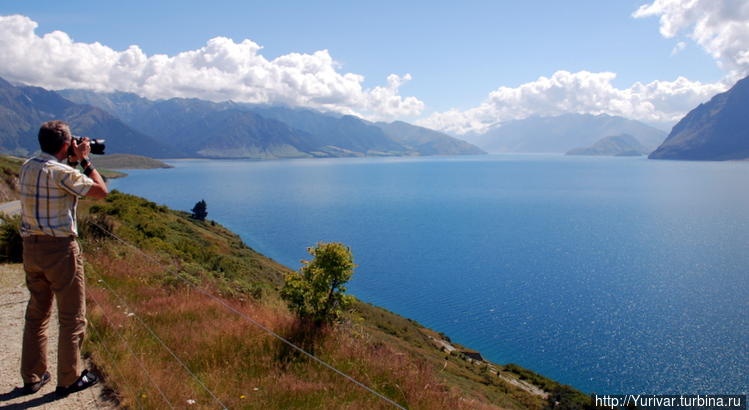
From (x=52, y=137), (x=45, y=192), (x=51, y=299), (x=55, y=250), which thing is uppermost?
(x=52, y=137)

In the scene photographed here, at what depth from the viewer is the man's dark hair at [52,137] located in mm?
5090

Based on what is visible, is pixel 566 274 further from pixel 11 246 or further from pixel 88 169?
pixel 88 169

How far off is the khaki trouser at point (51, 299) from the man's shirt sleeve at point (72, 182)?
0.64m

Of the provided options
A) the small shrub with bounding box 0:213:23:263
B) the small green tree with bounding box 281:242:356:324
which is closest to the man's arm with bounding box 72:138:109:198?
the small green tree with bounding box 281:242:356:324

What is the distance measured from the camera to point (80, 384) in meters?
5.40

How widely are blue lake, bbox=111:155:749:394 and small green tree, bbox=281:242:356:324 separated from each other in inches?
1269

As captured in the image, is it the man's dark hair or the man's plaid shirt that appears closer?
the man's plaid shirt

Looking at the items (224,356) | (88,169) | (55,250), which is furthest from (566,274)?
(55,250)

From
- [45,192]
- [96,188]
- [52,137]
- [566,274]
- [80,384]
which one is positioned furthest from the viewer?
[566,274]

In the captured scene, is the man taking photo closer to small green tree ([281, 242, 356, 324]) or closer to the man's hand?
the man's hand

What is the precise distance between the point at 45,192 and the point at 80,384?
2534 millimetres

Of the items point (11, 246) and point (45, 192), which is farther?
point (11, 246)

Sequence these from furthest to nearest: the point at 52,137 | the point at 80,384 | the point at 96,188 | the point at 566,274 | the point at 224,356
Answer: the point at 566,274
the point at 224,356
the point at 80,384
the point at 96,188
the point at 52,137

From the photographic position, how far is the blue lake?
1426 inches
